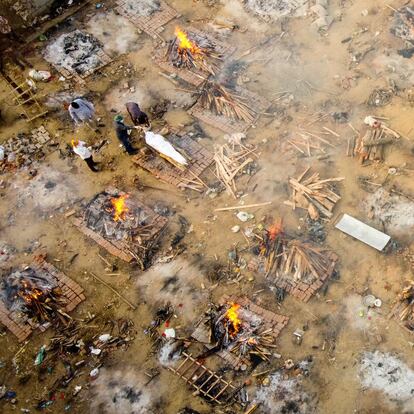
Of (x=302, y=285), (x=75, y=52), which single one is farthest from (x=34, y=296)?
(x=75, y=52)

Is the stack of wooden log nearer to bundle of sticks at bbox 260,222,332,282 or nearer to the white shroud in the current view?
bundle of sticks at bbox 260,222,332,282

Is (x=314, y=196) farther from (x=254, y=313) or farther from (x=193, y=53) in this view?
(x=193, y=53)

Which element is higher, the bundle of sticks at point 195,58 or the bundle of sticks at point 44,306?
the bundle of sticks at point 195,58

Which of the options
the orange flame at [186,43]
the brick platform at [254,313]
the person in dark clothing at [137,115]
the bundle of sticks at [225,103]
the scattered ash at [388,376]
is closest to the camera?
the scattered ash at [388,376]

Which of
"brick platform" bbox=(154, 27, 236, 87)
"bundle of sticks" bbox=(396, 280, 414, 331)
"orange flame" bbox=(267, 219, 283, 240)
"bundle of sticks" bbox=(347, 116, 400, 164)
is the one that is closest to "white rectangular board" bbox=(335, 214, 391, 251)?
"bundle of sticks" bbox=(396, 280, 414, 331)

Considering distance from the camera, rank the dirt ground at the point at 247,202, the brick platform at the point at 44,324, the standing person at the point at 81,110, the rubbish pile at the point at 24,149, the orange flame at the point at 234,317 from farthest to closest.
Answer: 1. the rubbish pile at the point at 24,149
2. the standing person at the point at 81,110
3. the brick platform at the point at 44,324
4. the orange flame at the point at 234,317
5. the dirt ground at the point at 247,202

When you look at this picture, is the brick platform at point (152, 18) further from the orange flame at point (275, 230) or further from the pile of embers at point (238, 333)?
the pile of embers at point (238, 333)

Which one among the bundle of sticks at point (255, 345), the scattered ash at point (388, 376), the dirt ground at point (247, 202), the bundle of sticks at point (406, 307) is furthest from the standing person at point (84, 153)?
the bundle of sticks at point (406, 307)
